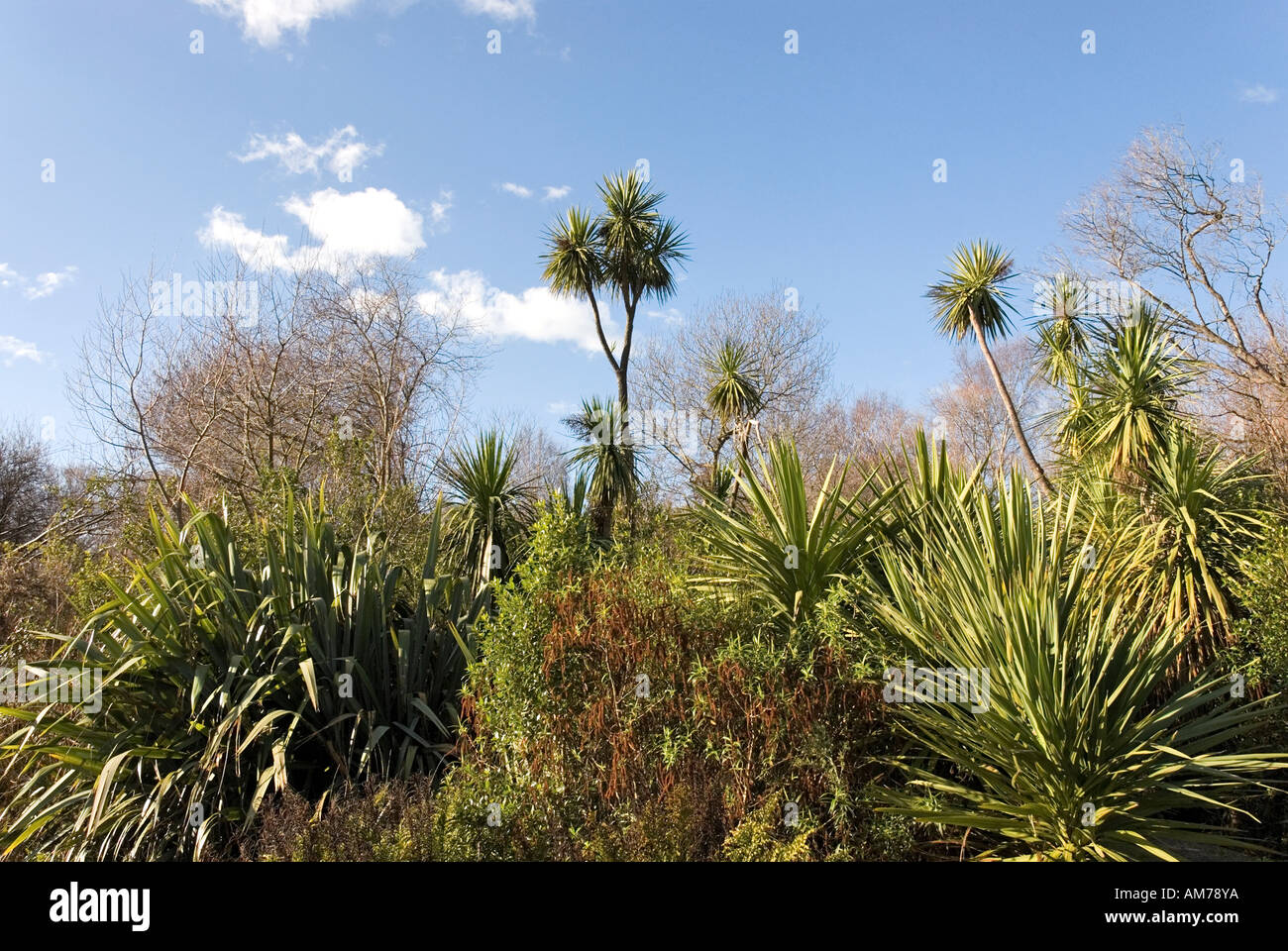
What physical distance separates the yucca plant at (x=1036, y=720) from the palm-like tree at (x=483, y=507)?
5929 millimetres

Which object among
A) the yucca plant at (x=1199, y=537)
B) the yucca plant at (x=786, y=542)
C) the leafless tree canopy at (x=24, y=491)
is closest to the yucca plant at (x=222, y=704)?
the yucca plant at (x=786, y=542)

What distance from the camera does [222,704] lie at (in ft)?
15.9

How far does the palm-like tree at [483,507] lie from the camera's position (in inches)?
386

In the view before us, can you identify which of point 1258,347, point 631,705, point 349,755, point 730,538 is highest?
point 1258,347

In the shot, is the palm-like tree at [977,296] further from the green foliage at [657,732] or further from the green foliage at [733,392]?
the green foliage at [657,732]

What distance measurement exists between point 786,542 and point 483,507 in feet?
18.6

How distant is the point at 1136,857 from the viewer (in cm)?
356

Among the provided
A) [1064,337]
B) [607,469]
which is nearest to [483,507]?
[607,469]

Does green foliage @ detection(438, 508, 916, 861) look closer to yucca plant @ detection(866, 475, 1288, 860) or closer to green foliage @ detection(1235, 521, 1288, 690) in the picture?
yucca plant @ detection(866, 475, 1288, 860)

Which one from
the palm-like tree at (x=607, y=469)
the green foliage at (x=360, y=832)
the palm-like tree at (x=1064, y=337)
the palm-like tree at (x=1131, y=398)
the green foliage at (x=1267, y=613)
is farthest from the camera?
the palm-like tree at (x=607, y=469)

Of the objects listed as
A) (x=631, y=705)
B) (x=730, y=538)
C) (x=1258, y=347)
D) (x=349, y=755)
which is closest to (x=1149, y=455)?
(x=730, y=538)

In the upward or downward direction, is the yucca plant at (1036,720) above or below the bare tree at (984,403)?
below
